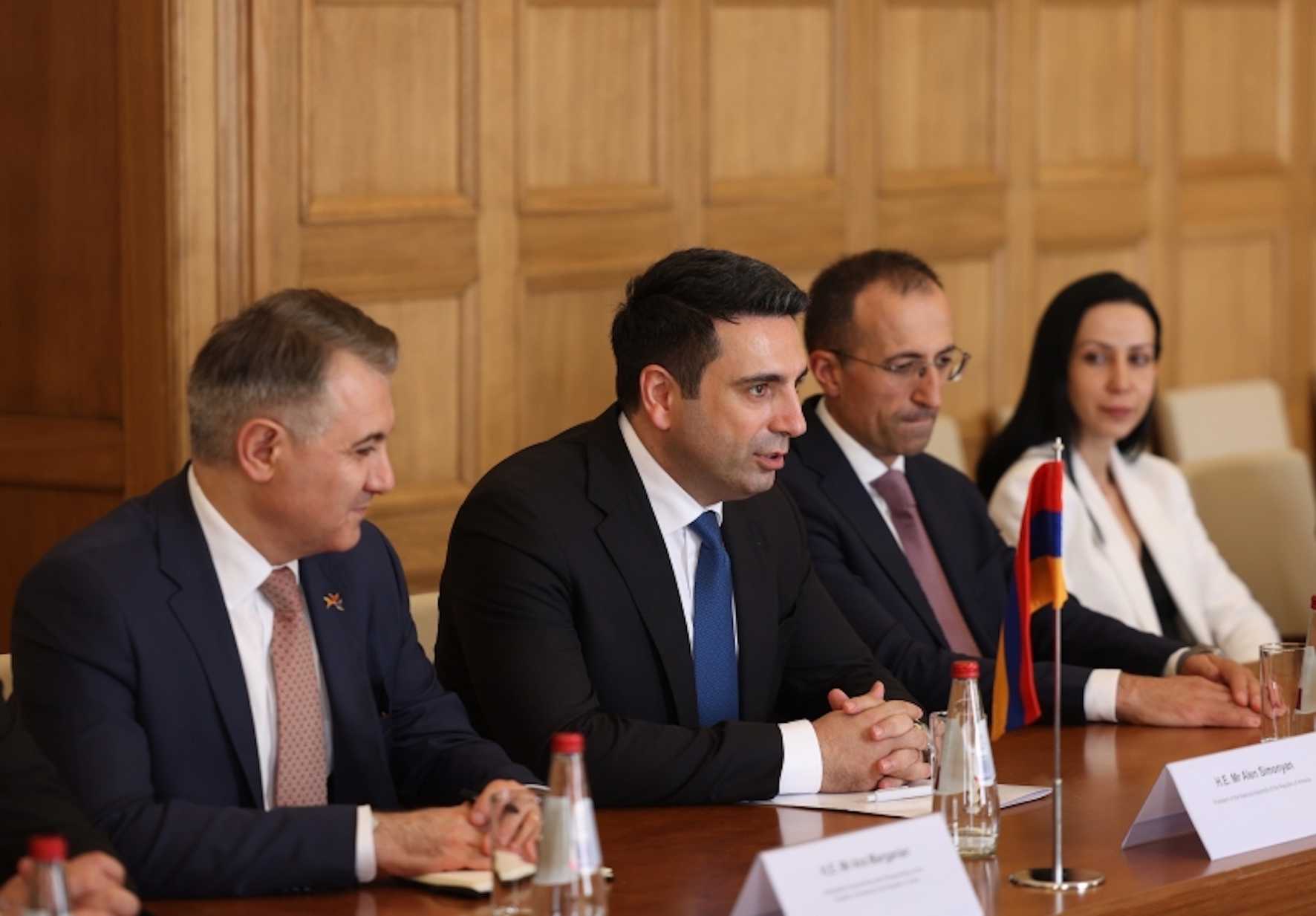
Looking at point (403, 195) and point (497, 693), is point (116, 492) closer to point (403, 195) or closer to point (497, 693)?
point (403, 195)

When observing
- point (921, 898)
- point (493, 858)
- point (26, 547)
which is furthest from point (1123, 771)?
point (26, 547)

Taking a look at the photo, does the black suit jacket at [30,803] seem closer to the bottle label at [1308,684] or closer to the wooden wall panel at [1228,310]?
the bottle label at [1308,684]

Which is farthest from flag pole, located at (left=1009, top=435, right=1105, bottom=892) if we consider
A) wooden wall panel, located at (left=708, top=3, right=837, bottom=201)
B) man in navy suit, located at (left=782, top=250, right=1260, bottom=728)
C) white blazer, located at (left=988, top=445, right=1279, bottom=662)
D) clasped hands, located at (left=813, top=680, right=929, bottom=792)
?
wooden wall panel, located at (left=708, top=3, right=837, bottom=201)

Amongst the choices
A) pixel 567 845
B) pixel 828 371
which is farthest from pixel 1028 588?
pixel 828 371

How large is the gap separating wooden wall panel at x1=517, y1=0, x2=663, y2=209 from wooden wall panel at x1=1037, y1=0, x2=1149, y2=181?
1688 mm

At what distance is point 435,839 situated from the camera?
2697 millimetres

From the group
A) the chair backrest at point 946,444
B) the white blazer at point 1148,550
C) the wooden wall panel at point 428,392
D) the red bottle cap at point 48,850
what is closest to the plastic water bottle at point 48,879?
the red bottle cap at point 48,850

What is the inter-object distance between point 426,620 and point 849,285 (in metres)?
1.28

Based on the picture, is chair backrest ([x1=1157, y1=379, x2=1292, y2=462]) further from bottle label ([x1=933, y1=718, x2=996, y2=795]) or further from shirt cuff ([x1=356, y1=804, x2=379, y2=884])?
shirt cuff ([x1=356, y1=804, x2=379, y2=884])

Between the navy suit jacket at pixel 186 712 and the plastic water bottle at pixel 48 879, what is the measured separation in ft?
1.96

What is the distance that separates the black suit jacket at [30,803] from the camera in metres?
2.64

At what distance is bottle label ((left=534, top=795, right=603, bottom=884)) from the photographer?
2.42 metres

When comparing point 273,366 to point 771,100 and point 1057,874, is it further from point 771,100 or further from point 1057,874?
point 771,100

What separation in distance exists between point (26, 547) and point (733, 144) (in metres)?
2.19
